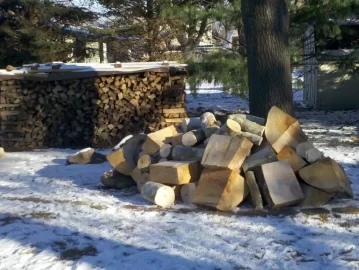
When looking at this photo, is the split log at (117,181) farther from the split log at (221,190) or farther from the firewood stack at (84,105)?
the firewood stack at (84,105)

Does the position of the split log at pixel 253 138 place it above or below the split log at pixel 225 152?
above

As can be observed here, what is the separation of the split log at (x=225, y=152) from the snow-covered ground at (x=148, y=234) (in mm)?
497

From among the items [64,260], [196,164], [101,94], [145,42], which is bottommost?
[64,260]

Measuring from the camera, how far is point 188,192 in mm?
6445

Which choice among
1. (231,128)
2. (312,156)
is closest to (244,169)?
(231,128)

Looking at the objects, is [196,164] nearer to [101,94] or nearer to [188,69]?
[101,94]

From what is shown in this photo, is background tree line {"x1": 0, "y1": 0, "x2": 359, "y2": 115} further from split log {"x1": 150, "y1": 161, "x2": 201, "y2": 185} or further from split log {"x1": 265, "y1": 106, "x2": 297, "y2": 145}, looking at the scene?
split log {"x1": 150, "y1": 161, "x2": 201, "y2": 185}

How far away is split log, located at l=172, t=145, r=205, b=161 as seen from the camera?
6688 millimetres

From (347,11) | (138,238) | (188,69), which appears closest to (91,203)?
(138,238)

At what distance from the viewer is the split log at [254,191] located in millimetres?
6207

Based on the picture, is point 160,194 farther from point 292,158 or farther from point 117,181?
point 292,158

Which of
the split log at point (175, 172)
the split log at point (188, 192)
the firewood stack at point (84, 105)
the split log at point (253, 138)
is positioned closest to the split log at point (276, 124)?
the split log at point (253, 138)

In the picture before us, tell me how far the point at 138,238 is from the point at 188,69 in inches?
290

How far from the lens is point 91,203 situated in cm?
655
